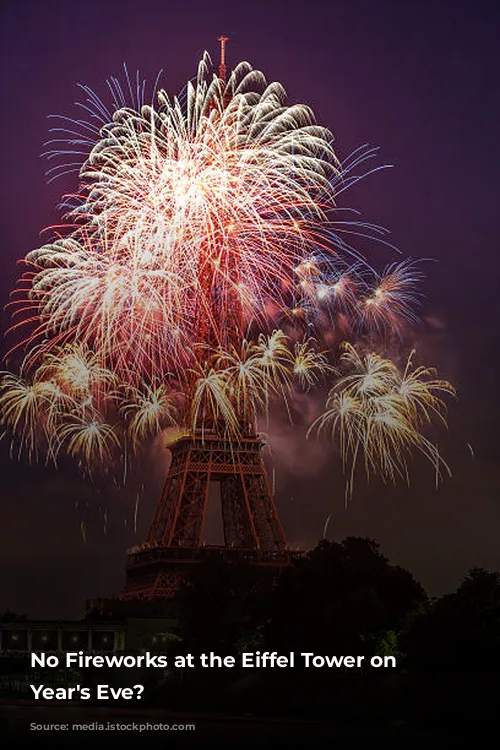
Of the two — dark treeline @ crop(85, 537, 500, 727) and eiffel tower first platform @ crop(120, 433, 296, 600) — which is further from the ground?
eiffel tower first platform @ crop(120, 433, 296, 600)

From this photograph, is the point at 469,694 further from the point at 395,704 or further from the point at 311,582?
the point at 311,582

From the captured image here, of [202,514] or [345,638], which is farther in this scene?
[202,514]

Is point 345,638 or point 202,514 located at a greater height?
point 202,514

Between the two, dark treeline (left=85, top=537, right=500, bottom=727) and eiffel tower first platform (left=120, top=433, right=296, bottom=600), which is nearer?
dark treeline (left=85, top=537, right=500, bottom=727)

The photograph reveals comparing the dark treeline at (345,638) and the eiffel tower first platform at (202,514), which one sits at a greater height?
the eiffel tower first platform at (202,514)

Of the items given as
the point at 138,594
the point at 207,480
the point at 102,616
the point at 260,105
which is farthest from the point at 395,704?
the point at 102,616
